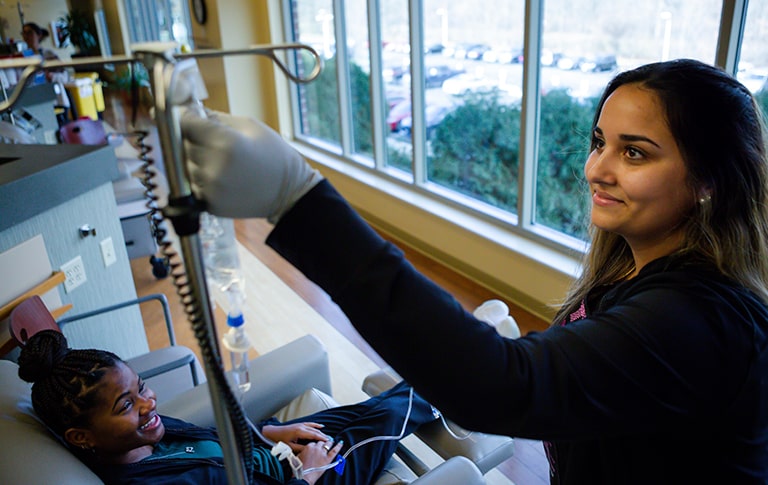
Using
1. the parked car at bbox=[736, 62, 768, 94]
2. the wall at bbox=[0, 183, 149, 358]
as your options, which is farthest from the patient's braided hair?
the parked car at bbox=[736, 62, 768, 94]

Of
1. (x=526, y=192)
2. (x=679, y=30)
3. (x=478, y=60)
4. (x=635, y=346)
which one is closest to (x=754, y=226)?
(x=635, y=346)

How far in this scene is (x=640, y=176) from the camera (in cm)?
89

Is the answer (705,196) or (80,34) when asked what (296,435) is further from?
(80,34)

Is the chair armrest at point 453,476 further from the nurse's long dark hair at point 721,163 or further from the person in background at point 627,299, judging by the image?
the nurse's long dark hair at point 721,163

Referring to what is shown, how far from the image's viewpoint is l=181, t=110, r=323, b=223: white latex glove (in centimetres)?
56

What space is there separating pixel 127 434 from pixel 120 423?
0.11 feet

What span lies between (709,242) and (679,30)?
1.87 m

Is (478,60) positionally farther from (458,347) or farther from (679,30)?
(458,347)

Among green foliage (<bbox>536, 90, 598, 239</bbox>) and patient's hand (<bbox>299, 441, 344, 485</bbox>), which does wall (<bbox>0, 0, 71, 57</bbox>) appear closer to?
green foliage (<bbox>536, 90, 598, 239</bbox>)

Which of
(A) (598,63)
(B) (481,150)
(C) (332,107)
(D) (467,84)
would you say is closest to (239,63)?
(C) (332,107)

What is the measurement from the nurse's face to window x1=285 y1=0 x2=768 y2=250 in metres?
1.56

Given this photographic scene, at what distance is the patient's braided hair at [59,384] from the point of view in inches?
48.1

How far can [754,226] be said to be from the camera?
89 cm

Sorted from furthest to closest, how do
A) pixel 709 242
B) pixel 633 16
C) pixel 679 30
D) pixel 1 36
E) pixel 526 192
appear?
pixel 1 36, pixel 526 192, pixel 633 16, pixel 679 30, pixel 709 242
